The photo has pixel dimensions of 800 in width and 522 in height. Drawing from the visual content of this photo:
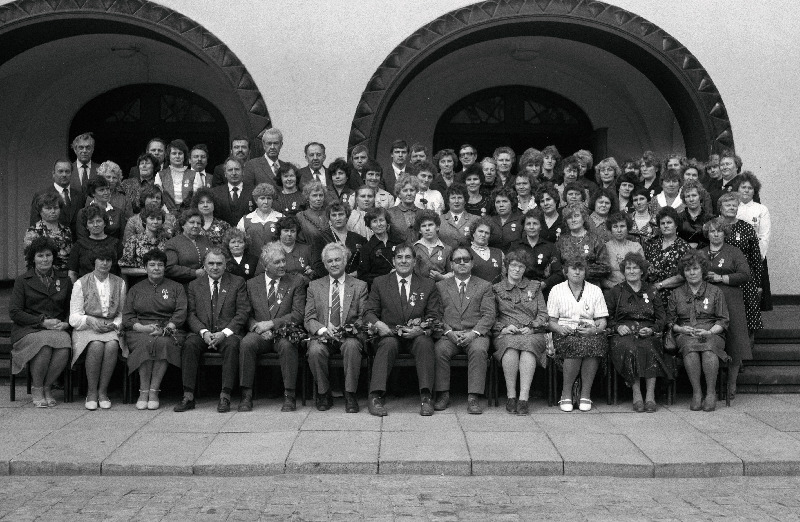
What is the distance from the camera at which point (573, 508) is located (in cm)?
553

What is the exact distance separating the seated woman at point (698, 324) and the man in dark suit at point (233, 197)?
3949 millimetres

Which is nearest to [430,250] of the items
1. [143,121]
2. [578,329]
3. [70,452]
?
[578,329]

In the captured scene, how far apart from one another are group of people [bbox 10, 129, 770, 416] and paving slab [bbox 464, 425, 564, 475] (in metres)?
0.86

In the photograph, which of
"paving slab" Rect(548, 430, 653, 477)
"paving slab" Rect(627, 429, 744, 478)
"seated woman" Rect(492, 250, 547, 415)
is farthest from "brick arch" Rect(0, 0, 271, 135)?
"paving slab" Rect(627, 429, 744, 478)

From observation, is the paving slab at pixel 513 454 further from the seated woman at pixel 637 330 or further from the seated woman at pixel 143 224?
the seated woman at pixel 143 224

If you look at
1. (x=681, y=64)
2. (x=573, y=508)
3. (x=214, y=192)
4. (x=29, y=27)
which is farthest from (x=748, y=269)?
(x=29, y=27)

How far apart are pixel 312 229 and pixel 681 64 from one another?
4451mm

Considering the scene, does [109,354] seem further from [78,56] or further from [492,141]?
[492,141]

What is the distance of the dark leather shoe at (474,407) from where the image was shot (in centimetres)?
775

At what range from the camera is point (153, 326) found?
7.99 m

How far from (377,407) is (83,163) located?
413cm

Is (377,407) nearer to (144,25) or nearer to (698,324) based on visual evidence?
(698,324)

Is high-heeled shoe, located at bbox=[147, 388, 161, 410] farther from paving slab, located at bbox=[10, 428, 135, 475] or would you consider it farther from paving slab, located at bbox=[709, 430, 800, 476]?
paving slab, located at bbox=[709, 430, 800, 476]

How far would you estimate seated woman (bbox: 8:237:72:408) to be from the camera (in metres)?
8.00
